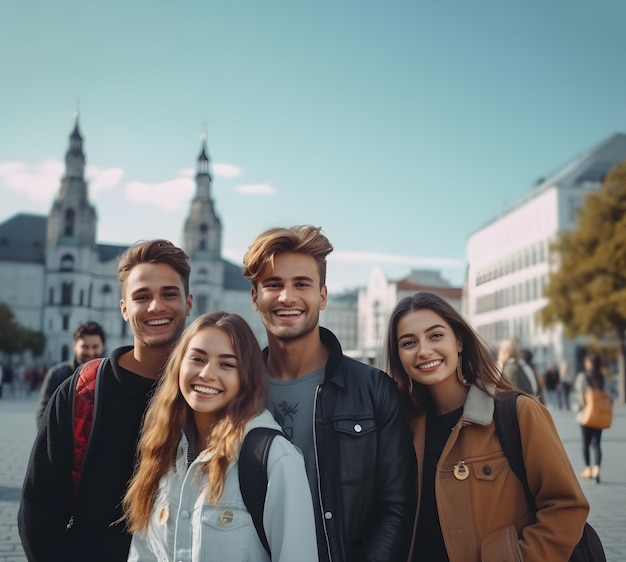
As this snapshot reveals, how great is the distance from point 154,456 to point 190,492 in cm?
24

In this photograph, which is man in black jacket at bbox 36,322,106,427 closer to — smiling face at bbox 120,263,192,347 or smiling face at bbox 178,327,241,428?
smiling face at bbox 120,263,192,347

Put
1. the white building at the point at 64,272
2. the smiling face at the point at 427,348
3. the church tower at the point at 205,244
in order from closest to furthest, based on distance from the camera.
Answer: the smiling face at the point at 427,348, the white building at the point at 64,272, the church tower at the point at 205,244

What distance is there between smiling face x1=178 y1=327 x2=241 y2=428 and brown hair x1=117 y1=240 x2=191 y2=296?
0.60 m

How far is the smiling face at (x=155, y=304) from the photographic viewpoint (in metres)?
3.21

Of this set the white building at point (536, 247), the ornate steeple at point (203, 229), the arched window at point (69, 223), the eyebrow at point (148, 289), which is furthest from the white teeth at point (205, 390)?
the ornate steeple at point (203, 229)

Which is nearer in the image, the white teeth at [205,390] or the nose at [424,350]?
the white teeth at [205,390]

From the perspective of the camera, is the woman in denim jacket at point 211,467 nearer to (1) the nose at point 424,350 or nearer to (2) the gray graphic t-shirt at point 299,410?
(2) the gray graphic t-shirt at point 299,410

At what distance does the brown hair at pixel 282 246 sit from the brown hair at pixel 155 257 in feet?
1.12

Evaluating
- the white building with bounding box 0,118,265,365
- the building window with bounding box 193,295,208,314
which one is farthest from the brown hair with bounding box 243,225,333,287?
the building window with bounding box 193,295,208,314

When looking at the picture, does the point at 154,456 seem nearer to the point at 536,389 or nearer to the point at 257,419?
the point at 257,419

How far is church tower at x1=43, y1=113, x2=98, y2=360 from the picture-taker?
83188mm

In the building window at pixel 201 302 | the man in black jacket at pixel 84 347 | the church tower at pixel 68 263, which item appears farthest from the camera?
the building window at pixel 201 302

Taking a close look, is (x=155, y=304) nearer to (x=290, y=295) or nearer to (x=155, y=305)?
(x=155, y=305)

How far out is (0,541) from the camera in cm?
631
